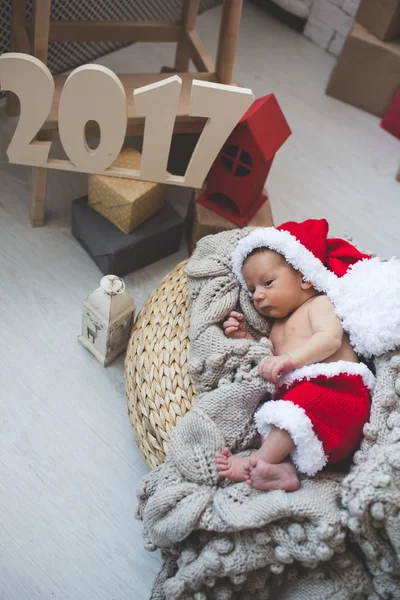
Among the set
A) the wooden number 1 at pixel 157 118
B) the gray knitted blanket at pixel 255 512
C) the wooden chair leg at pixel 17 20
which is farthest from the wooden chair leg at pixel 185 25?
the gray knitted blanket at pixel 255 512

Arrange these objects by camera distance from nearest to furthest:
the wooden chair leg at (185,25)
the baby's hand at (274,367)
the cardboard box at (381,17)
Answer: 1. the baby's hand at (274,367)
2. the wooden chair leg at (185,25)
3. the cardboard box at (381,17)

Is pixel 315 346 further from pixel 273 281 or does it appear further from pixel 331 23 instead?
pixel 331 23

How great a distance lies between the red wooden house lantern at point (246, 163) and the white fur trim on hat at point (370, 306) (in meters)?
0.37

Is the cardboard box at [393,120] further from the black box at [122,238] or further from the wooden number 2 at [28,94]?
the wooden number 2 at [28,94]

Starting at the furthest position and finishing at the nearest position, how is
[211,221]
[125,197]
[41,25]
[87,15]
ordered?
[87,15]
[211,221]
[125,197]
[41,25]

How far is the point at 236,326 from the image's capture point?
1145 mm

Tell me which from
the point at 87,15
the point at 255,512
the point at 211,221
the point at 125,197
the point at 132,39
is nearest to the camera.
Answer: the point at 255,512

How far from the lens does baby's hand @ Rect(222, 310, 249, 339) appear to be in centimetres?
114

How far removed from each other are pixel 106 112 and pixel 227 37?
0.42 m

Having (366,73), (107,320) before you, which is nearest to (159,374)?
(107,320)

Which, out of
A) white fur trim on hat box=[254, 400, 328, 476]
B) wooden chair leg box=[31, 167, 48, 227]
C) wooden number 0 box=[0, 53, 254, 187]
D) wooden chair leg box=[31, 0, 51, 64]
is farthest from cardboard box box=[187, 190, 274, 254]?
white fur trim on hat box=[254, 400, 328, 476]

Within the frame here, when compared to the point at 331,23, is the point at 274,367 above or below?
below

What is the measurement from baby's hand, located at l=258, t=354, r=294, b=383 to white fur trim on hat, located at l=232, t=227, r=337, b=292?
17 cm

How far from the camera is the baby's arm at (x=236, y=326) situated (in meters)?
1.14
